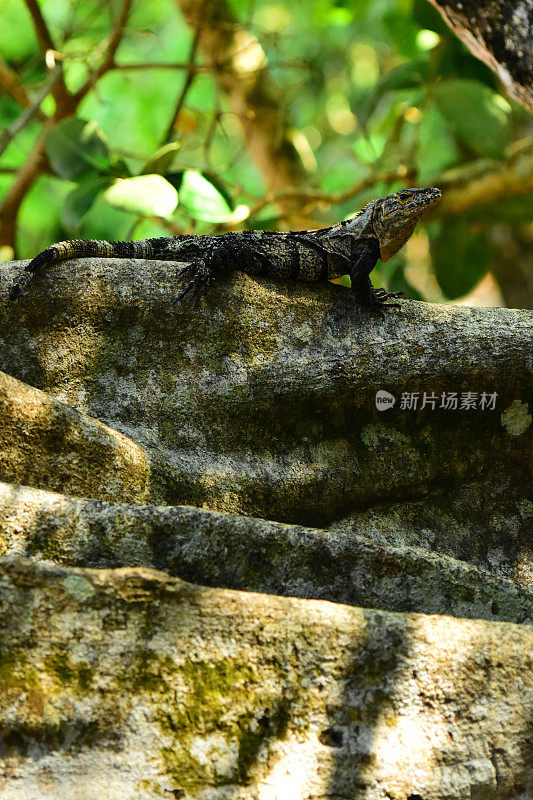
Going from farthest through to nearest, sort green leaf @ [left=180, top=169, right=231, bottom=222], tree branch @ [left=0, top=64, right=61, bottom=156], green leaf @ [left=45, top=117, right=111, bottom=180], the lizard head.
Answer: tree branch @ [left=0, top=64, right=61, bottom=156], green leaf @ [left=45, top=117, right=111, bottom=180], green leaf @ [left=180, top=169, right=231, bottom=222], the lizard head

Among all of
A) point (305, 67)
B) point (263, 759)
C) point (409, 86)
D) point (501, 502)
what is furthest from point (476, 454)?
point (305, 67)

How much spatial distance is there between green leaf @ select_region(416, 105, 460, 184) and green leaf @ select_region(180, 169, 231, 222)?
9.70 feet

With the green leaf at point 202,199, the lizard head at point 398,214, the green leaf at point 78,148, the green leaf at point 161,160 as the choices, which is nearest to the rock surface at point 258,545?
the lizard head at point 398,214

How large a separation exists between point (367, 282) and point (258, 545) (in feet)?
5.68

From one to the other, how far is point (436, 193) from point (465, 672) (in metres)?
2.83

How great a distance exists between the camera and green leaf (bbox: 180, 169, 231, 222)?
569 cm

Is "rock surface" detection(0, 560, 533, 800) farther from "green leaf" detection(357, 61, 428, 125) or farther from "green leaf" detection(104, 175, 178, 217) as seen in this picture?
"green leaf" detection(357, 61, 428, 125)

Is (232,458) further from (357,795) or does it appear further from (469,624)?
(357,795)

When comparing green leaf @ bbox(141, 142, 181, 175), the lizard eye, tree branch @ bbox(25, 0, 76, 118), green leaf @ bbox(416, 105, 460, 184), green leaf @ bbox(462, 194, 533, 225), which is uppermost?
green leaf @ bbox(416, 105, 460, 184)

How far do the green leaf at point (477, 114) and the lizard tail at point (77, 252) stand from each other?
298cm

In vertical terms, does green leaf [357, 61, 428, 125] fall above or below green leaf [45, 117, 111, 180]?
above

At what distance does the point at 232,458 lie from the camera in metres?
3.46

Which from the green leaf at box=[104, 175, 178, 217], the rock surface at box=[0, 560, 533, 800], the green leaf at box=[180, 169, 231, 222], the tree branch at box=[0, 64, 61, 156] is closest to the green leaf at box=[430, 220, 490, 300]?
the green leaf at box=[180, 169, 231, 222]

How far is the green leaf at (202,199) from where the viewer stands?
5.69 meters
